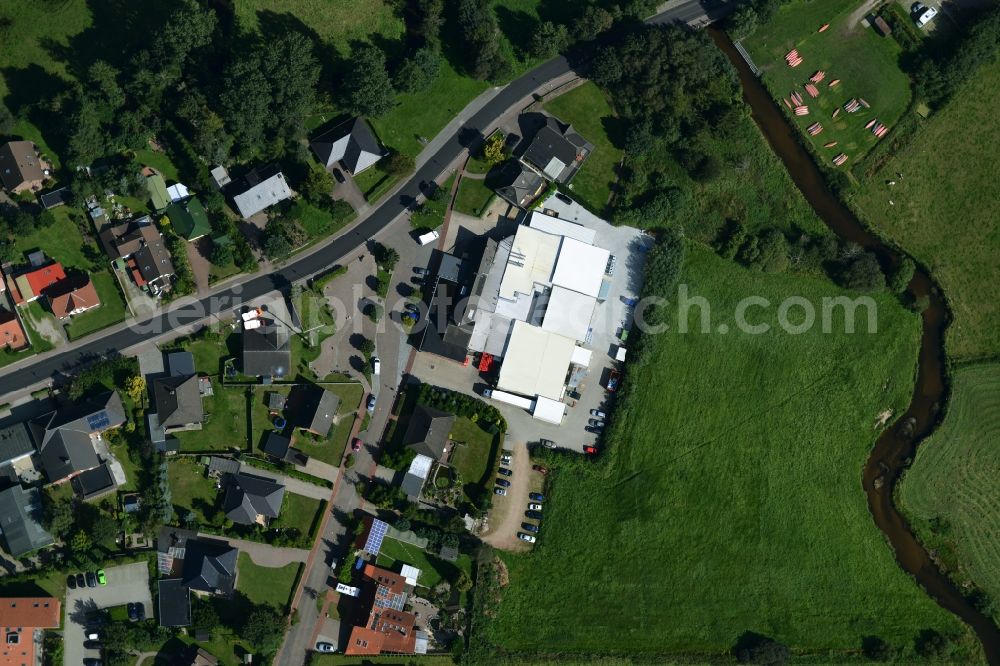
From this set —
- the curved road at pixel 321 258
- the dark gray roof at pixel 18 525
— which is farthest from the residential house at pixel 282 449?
the dark gray roof at pixel 18 525

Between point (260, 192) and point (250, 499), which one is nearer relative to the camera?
point (250, 499)

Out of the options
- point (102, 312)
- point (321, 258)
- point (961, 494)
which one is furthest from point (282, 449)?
point (961, 494)

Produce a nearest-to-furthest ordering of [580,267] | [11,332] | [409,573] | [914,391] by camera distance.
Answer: [11,332], [409,573], [580,267], [914,391]

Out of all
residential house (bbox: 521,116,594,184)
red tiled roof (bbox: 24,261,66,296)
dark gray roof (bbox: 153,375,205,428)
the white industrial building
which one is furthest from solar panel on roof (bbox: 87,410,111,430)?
A: residential house (bbox: 521,116,594,184)

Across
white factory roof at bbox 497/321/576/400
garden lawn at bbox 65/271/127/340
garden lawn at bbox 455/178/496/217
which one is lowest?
white factory roof at bbox 497/321/576/400

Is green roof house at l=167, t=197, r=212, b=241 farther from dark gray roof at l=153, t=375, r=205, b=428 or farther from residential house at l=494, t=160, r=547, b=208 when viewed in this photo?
residential house at l=494, t=160, r=547, b=208

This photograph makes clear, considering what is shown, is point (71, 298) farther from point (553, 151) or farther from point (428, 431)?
point (553, 151)

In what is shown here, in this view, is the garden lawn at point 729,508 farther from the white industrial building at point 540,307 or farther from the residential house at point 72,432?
the residential house at point 72,432
